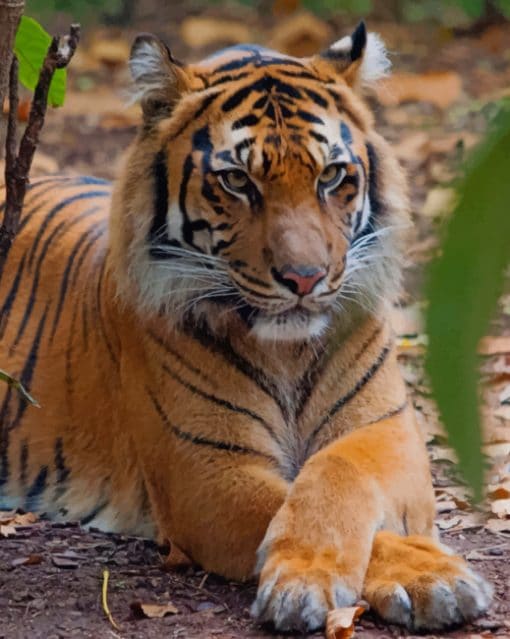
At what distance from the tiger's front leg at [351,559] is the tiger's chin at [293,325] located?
0.94ft

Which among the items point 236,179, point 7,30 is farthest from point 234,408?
point 7,30

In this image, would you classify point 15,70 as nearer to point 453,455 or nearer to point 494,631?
point 494,631

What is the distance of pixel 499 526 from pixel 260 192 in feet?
4.00

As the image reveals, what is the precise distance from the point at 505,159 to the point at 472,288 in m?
0.04

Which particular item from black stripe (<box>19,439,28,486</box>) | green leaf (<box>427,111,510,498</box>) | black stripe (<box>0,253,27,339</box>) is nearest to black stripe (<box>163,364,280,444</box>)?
black stripe (<box>19,439,28,486</box>)

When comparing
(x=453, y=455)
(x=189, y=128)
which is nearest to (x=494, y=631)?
(x=189, y=128)

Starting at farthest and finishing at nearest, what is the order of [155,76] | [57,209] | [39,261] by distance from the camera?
1. [57,209]
2. [39,261]
3. [155,76]

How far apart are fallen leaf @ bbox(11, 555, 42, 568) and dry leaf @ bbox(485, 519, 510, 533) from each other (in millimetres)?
1232

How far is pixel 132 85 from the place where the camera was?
3.29 meters

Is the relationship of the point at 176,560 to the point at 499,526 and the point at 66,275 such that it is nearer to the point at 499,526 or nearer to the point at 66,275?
the point at 499,526

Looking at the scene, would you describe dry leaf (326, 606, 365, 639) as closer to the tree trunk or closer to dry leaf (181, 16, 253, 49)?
the tree trunk

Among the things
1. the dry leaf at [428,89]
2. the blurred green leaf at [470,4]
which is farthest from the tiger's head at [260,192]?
the dry leaf at [428,89]

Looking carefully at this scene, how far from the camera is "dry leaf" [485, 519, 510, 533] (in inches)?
136

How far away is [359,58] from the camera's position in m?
3.37
